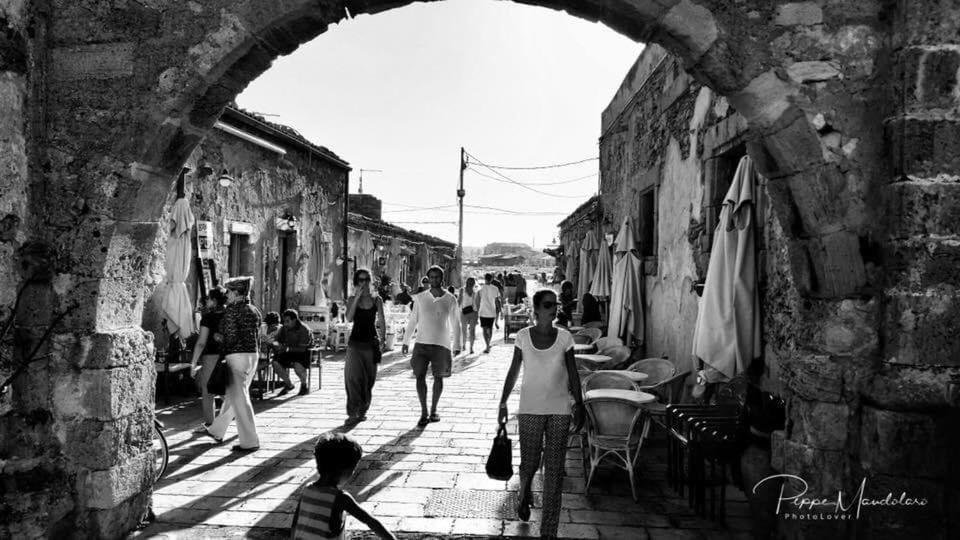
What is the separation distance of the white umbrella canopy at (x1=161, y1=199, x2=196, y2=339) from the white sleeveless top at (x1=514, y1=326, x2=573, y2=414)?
5.75 m

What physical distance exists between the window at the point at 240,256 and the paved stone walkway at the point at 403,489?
4.76 m

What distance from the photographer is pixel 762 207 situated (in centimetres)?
480

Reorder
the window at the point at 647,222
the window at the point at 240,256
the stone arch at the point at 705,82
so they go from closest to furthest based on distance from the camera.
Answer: the stone arch at the point at 705,82 → the window at the point at 647,222 → the window at the point at 240,256

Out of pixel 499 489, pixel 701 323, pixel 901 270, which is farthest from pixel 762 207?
pixel 499 489

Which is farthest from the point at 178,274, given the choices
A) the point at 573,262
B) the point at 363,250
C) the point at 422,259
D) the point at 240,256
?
the point at 422,259

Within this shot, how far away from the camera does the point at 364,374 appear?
6461 mm

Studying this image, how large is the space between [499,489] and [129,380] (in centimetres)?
256

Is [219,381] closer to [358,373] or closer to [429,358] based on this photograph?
[358,373]

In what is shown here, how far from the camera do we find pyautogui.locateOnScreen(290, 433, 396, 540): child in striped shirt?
92.1 inches

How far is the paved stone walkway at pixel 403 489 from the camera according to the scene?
148 inches

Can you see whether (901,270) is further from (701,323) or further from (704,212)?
(704,212)

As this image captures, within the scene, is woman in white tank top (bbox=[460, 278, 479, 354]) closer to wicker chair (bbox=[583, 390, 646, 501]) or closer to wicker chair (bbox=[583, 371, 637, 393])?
wicker chair (bbox=[583, 371, 637, 393])

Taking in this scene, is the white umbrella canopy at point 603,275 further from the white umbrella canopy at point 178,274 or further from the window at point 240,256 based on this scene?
the window at point 240,256

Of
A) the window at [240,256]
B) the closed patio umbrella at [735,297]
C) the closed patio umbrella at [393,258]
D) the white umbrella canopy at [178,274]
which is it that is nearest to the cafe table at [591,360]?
the closed patio umbrella at [735,297]
